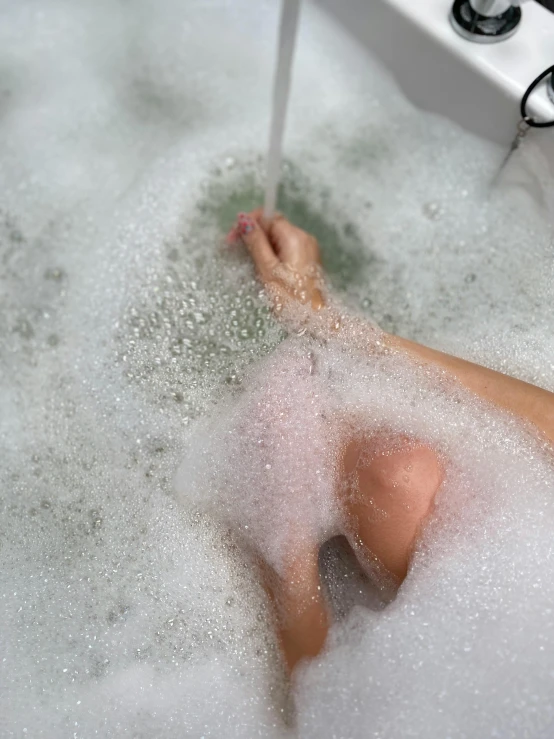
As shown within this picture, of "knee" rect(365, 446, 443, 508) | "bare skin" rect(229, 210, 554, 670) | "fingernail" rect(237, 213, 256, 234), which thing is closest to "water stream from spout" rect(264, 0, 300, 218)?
"fingernail" rect(237, 213, 256, 234)

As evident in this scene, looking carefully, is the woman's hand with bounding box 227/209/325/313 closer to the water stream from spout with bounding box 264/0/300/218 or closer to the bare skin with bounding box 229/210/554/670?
the water stream from spout with bounding box 264/0/300/218

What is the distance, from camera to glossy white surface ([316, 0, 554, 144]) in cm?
84

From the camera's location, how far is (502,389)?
0.79 m

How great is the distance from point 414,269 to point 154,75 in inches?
22.9

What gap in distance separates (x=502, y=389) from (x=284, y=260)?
0.36 m

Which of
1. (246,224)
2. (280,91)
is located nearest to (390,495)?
(246,224)

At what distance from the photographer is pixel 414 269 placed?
103cm

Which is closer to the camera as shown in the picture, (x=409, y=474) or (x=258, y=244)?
(x=409, y=474)

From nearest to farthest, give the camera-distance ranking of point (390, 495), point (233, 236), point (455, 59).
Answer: point (390, 495)
point (455, 59)
point (233, 236)

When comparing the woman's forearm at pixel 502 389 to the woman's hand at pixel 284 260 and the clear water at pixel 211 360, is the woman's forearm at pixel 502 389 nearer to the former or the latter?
the clear water at pixel 211 360

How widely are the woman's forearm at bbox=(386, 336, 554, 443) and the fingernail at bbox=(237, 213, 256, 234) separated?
1.00 feet

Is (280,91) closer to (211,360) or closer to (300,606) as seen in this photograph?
(211,360)

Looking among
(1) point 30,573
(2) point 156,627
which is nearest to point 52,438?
(1) point 30,573

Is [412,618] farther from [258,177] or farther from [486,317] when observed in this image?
[258,177]
